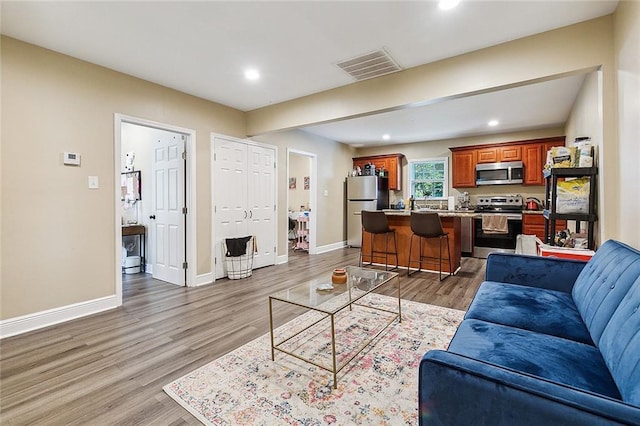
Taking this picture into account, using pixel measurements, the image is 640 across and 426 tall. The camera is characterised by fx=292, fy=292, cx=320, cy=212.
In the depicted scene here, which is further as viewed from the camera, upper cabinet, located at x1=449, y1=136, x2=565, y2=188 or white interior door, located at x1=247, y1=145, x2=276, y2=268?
upper cabinet, located at x1=449, y1=136, x2=565, y2=188

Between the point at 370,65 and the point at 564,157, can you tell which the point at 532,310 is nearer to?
the point at 564,157

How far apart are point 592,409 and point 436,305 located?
8.34 feet

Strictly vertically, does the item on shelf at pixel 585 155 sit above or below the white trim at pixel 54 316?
above

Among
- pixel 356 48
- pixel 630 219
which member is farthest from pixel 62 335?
pixel 630 219

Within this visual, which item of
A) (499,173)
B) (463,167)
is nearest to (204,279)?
(463,167)

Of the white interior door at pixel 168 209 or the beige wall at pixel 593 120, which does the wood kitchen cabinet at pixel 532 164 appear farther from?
the white interior door at pixel 168 209

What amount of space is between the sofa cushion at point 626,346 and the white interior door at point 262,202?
442cm

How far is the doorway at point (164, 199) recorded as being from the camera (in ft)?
13.4

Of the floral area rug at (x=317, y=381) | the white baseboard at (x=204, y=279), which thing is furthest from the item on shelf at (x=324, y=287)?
the white baseboard at (x=204, y=279)

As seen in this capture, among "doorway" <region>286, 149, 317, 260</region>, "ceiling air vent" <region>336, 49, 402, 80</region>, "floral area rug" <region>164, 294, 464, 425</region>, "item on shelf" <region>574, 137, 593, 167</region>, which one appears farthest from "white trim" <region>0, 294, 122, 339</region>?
"item on shelf" <region>574, 137, 593, 167</region>

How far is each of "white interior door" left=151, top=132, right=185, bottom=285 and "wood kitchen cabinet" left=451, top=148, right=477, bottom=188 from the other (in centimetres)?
550

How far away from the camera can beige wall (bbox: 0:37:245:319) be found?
260 cm

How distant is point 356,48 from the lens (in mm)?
2787

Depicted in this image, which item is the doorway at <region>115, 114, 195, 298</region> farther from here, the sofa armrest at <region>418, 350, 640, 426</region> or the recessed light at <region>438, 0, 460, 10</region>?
the sofa armrest at <region>418, 350, 640, 426</region>
